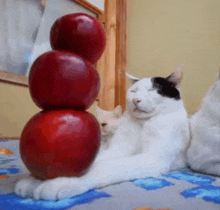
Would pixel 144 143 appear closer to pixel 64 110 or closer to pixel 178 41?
pixel 64 110

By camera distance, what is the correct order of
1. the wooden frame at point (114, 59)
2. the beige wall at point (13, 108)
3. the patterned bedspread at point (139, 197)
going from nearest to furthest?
the patterned bedspread at point (139, 197), the beige wall at point (13, 108), the wooden frame at point (114, 59)

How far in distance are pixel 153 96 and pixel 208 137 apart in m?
0.22

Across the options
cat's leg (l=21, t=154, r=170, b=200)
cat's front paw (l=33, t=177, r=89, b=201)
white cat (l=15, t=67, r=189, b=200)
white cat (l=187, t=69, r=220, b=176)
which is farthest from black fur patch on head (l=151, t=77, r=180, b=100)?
cat's front paw (l=33, t=177, r=89, b=201)

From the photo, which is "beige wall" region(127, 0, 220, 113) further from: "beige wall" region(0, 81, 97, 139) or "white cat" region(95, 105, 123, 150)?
"beige wall" region(0, 81, 97, 139)

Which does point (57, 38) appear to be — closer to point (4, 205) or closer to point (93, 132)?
point (93, 132)

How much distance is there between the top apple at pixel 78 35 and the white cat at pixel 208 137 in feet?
1.21

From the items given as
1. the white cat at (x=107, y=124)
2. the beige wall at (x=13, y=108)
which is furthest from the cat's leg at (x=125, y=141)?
the beige wall at (x=13, y=108)

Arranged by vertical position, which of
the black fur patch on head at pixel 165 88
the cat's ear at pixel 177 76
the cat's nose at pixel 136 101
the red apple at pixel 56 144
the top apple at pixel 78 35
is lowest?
the red apple at pixel 56 144

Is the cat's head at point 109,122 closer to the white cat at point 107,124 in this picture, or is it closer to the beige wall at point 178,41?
the white cat at point 107,124

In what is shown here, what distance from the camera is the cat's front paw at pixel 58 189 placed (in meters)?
0.42

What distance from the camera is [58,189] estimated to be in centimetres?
43

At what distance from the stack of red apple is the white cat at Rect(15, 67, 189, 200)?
0.03 meters

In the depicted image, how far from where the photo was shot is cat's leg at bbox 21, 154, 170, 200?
43cm

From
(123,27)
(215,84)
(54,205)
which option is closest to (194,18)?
(123,27)
